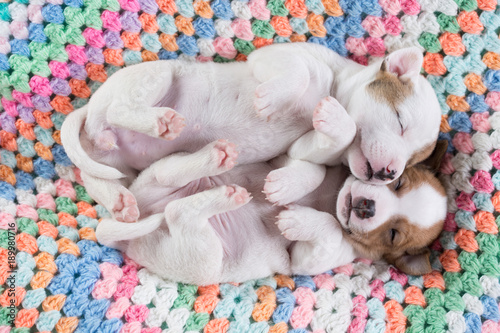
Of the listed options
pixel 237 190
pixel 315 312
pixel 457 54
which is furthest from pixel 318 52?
pixel 315 312

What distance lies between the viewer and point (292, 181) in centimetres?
217

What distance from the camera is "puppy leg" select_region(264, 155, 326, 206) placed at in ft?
7.00

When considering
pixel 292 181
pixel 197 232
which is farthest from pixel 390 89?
pixel 197 232

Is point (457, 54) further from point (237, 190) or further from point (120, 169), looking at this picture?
point (120, 169)

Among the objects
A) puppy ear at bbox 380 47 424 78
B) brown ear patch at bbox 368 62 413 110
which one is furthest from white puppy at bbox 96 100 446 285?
puppy ear at bbox 380 47 424 78

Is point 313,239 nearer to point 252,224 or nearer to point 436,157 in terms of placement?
point 252,224

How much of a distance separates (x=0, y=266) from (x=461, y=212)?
2050 millimetres

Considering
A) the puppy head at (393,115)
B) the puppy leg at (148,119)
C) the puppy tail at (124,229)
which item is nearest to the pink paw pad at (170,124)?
the puppy leg at (148,119)

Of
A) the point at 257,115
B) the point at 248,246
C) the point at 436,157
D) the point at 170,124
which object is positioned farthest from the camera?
the point at 436,157

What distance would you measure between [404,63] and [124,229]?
4.72 feet

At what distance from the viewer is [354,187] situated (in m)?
2.20

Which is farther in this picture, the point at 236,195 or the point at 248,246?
the point at 248,246

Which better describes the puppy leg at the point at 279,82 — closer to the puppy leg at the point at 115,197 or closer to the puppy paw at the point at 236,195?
the puppy paw at the point at 236,195

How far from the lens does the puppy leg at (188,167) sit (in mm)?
2029
